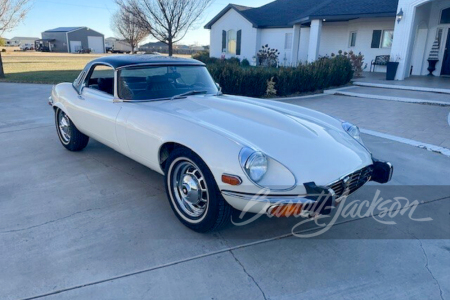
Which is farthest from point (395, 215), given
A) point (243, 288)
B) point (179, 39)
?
point (179, 39)

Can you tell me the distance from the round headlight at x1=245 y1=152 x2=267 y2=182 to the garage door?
77.5m

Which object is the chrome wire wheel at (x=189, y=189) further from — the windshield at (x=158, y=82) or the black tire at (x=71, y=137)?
the black tire at (x=71, y=137)

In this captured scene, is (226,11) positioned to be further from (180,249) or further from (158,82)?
(180,249)

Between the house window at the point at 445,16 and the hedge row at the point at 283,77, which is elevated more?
the house window at the point at 445,16

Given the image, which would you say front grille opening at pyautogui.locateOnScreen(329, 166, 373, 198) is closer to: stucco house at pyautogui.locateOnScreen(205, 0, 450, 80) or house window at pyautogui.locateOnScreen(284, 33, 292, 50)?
stucco house at pyautogui.locateOnScreen(205, 0, 450, 80)

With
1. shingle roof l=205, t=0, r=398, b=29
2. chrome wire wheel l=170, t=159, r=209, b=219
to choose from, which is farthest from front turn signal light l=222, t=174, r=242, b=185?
shingle roof l=205, t=0, r=398, b=29

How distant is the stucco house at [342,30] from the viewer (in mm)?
13945

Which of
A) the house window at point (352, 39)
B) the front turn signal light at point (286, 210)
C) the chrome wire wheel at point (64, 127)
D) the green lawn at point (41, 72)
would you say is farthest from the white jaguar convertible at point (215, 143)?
the house window at point (352, 39)

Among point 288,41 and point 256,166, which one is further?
point 288,41

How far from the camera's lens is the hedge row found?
10250mm

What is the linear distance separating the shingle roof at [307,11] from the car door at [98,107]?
1466cm

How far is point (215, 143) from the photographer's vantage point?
2.64m

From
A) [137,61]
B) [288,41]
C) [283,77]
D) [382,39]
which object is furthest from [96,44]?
[137,61]

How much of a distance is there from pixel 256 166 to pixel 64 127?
12.2ft
